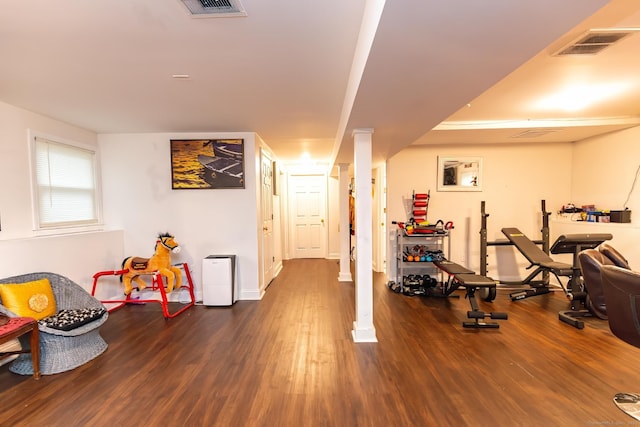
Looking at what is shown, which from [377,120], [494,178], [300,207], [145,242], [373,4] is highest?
[373,4]

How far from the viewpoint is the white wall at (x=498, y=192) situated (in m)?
4.75

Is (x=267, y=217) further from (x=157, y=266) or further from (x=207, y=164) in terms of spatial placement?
(x=157, y=266)

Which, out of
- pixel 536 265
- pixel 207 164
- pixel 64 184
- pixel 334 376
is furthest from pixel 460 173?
pixel 64 184

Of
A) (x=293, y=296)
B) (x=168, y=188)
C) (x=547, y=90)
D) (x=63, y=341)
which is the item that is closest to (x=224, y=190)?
(x=168, y=188)

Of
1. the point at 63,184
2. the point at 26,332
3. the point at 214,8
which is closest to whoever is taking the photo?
the point at 214,8

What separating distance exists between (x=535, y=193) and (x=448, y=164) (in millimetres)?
1601

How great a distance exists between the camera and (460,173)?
4.81 meters

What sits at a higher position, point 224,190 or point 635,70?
point 635,70

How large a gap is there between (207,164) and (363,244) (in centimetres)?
274

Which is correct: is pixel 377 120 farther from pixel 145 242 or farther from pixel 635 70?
pixel 145 242

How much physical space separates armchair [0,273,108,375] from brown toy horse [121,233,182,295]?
0.80 meters

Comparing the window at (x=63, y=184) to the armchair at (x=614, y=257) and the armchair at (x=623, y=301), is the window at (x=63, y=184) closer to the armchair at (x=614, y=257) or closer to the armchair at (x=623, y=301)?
the armchair at (x=623, y=301)

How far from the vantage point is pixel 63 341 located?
2447 mm

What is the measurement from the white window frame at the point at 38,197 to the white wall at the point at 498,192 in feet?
15.4
